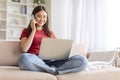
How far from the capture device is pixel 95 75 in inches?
80.7

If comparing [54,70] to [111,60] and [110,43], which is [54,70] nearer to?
[111,60]

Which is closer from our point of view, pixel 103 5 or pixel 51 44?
pixel 51 44

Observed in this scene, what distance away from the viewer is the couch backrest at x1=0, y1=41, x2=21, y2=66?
238 centimetres

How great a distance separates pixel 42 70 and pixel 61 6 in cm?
323

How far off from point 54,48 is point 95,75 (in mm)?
451

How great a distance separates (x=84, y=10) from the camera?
4.56 meters

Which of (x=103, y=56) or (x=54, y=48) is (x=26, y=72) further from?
(x=103, y=56)

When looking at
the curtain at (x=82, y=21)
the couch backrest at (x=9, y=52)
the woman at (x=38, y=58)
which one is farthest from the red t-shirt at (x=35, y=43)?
the curtain at (x=82, y=21)

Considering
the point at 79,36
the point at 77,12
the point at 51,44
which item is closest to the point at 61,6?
the point at 77,12

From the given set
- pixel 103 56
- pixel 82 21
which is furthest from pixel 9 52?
pixel 82 21

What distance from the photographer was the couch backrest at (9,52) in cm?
238

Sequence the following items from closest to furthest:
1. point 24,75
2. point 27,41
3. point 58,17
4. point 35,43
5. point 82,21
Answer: point 24,75, point 27,41, point 35,43, point 82,21, point 58,17

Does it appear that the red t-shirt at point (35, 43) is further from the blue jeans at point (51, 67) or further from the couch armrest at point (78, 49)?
the couch armrest at point (78, 49)

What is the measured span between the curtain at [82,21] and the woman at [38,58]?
200cm
